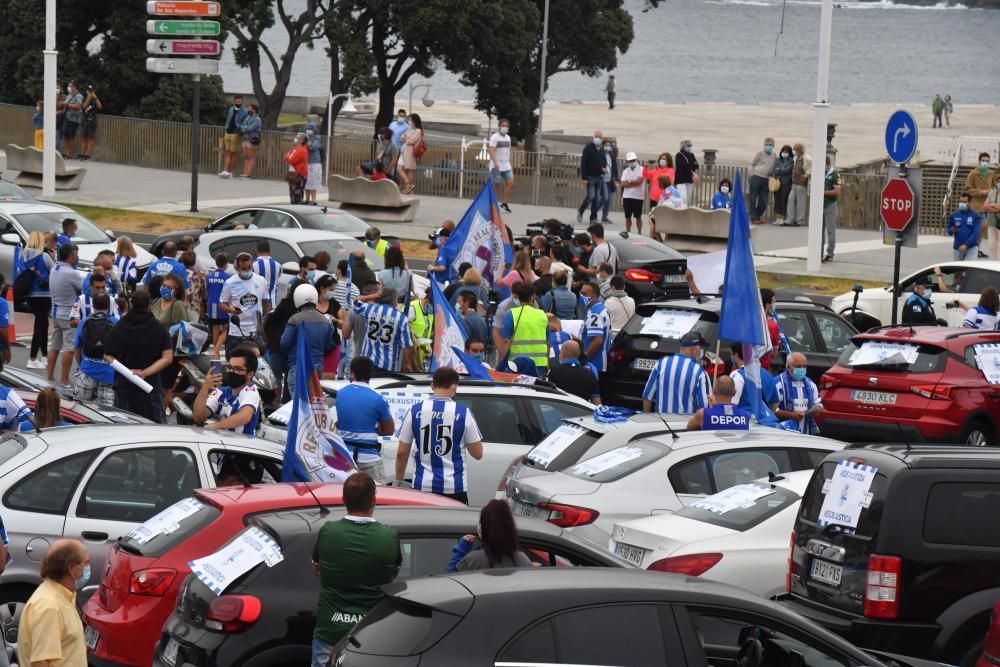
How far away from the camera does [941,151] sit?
54.9 metres

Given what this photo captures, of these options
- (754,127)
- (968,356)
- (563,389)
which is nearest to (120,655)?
(563,389)

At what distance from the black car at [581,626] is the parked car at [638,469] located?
378cm

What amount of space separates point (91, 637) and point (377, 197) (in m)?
25.8

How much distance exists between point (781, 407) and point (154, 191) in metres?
25.0

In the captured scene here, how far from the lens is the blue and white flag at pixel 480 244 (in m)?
19.3

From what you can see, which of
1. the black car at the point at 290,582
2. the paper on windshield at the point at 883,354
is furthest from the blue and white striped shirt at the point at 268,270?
the black car at the point at 290,582

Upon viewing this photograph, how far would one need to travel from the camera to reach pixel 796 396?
48.6ft

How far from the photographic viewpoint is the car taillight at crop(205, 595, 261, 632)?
7.25 metres

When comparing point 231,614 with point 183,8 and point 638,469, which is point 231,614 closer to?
point 638,469

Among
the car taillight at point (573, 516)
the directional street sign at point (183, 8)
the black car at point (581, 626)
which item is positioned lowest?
the car taillight at point (573, 516)

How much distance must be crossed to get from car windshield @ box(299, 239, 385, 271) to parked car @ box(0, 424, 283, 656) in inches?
479

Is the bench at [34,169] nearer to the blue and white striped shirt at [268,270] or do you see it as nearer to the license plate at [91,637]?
the blue and white striped shirt at [268,270]

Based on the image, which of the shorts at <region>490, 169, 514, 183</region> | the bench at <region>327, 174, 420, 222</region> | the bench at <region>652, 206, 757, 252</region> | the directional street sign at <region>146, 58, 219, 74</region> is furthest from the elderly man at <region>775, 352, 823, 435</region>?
the directional street sign at <region>146, 58, 219, 74</region>

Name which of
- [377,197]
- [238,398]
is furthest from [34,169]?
[238,398]
